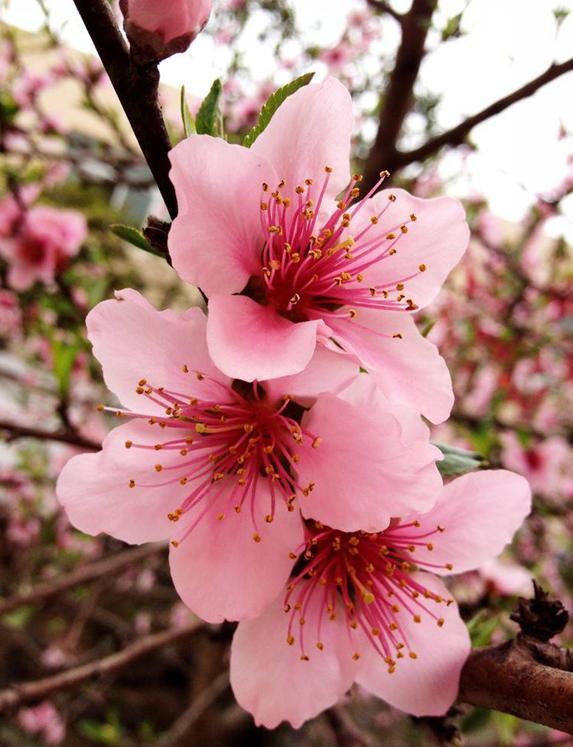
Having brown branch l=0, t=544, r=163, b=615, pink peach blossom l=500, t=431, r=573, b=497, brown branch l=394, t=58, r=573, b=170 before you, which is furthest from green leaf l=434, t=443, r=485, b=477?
pink peach blossom l=500, t=431, r=573, b=497

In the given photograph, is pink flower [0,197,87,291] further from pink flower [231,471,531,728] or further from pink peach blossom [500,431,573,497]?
pink peach blossom [500,431,573,497]

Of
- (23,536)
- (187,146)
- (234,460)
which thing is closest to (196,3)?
(187,146)

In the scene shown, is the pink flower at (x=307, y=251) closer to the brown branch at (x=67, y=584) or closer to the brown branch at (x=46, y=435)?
the brown branch at (x=46, y=435)

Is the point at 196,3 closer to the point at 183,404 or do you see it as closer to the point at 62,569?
the point at 183,404

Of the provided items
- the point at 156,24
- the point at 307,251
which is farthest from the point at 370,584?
the point at 156,24

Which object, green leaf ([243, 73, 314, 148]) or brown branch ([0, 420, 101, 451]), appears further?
brown branch ([0, 420, 101, 451])

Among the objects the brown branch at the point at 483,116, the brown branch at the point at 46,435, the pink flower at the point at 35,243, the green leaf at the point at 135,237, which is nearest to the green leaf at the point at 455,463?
the green leaf at the point at 135,237

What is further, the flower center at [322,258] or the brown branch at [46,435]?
the brown branch at [46,435]
